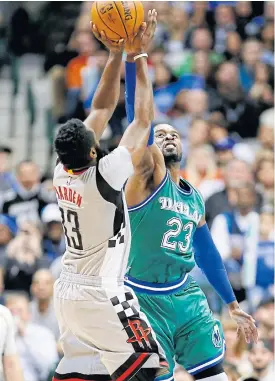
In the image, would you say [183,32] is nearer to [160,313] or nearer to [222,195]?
[222,195]

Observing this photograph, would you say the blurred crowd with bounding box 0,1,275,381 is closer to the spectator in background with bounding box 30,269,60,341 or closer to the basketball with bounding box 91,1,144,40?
the spectator in background with bounding box 30,269,60,341

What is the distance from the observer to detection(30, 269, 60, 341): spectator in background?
1080 cm

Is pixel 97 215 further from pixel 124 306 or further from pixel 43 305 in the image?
pixel 43 305

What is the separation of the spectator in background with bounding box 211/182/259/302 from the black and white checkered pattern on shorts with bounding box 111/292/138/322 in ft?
16.8

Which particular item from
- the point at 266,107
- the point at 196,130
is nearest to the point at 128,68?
the point at 196,130

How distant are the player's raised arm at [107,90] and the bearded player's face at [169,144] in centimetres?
83

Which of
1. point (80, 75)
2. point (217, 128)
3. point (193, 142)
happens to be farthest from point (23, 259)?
point (80, 75)

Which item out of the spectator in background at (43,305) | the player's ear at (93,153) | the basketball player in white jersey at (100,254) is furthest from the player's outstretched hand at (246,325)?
the spectator in background at (43,305)

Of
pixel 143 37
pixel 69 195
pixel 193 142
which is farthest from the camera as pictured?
pixel 193 142

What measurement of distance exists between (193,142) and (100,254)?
24.2 ft

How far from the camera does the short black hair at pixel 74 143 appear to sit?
599cm

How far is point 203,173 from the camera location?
12.6 meters

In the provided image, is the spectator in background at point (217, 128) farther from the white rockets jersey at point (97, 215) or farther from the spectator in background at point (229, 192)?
the white rockets jersey at point (97, 215)

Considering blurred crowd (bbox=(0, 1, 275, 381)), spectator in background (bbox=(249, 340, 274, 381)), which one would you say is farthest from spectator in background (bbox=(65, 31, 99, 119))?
spectator in background (bbox=(249, 340, 274, 381))
